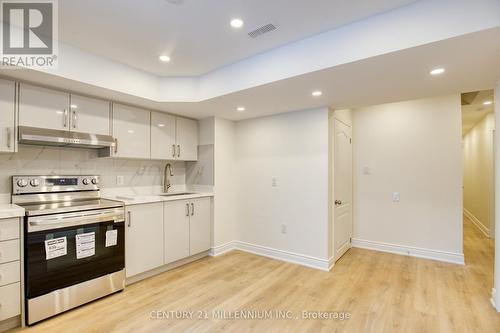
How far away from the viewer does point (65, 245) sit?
2.34 metres

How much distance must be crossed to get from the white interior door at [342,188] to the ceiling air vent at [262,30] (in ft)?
6.24

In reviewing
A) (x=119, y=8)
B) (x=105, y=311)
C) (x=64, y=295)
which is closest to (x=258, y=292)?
(x=105, y=311)

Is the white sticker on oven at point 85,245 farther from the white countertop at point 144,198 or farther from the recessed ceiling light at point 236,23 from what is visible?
the recessed ceiling light at point 236,23

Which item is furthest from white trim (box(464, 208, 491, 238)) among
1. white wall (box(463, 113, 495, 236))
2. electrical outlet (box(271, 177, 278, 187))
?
electrical outlet (box(271, 177, 278, 187))

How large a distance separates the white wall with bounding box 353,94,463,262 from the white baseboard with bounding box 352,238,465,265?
0.01 meters

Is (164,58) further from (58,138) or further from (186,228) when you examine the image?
(186,228)

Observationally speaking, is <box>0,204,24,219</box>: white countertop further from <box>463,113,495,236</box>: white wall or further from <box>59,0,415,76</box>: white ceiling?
<box>463,113,495,236</box>: white wall

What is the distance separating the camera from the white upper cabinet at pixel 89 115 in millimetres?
2732

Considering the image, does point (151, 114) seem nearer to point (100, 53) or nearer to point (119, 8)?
point (100, 53)

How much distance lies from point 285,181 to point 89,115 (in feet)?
8.51

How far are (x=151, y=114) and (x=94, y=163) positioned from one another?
0.95 metres

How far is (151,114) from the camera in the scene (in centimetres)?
350

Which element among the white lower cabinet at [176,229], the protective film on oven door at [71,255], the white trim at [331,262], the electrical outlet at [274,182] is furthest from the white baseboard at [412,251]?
the protective film on oven door at [71,255]

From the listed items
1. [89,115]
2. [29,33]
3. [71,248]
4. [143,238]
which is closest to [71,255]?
[71,248]
